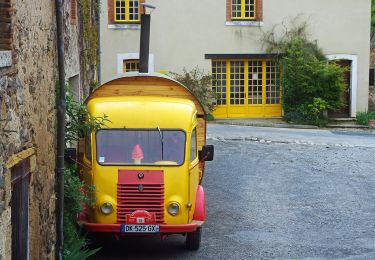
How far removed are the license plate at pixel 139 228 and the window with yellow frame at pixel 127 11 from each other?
17278 mm

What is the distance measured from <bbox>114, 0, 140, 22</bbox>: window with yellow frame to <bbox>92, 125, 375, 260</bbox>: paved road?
7.74 m

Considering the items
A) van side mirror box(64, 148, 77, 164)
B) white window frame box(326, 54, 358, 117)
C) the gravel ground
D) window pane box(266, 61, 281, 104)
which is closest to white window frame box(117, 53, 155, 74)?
window pane box(266, 61, 281, 104)

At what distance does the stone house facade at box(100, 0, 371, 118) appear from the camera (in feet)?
86.0

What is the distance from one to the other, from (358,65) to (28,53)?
21.5 metres

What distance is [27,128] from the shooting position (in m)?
6.94

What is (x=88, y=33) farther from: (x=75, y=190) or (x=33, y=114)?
(x=33, y=114)

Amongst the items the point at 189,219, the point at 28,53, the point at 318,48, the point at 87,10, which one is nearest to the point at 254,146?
the point at 87,10

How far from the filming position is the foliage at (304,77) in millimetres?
25469

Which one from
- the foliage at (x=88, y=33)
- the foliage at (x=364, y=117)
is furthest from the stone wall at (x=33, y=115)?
the foliage at (x=364, y=117)

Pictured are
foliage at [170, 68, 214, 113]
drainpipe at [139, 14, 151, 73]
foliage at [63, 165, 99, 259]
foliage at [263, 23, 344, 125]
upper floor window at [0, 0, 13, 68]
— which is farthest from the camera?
foliage at [170, 68, 214, 113]

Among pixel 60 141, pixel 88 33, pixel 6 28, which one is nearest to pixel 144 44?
pixel 88 33

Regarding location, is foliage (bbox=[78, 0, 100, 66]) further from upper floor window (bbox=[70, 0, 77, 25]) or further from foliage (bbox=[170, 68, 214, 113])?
foliage (bbox=[170, 68, 214, 113])

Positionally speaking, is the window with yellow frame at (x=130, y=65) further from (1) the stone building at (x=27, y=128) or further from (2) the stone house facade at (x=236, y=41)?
(1) the stone building at (x=27, y=128)

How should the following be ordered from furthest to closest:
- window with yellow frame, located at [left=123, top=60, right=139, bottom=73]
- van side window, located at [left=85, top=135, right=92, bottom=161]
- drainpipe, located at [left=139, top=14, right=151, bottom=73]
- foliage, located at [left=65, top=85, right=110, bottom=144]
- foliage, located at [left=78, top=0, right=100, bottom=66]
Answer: window with yellow frame, located at [left=123, top=60, right=139, bottom=73], foliage, located at [left=78, top=0, right=100, bottom=66], drainpipe, located at [left=139, top=14, right=151, bottom=73], van side window, located at [left=85, top=135, right=92, bottom=161], foliage, located at [left=65, top=85, right=110, bottom=144]
